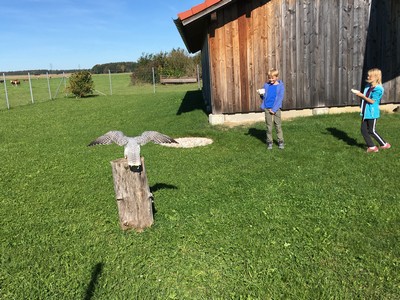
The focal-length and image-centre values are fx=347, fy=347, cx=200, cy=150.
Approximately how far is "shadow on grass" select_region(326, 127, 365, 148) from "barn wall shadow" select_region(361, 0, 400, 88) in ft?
8.76

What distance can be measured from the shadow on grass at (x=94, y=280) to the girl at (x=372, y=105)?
5264 millimetres

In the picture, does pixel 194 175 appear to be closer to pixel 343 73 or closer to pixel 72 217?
pixel 72 217

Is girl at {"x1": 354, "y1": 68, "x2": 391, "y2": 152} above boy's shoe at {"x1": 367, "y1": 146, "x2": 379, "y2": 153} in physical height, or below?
above

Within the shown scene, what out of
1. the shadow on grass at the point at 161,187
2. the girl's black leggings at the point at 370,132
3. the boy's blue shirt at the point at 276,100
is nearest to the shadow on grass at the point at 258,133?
the boy's blue shirt at the point at 276,100

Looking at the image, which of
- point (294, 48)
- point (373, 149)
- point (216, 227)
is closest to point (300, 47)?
point (294, 48)

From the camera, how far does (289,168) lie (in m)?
5.99

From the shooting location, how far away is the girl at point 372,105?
629 cm

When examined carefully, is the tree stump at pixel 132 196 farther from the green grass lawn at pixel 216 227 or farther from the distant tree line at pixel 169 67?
the distant tree line at pixel 169 67

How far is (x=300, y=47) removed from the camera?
10.1 metres

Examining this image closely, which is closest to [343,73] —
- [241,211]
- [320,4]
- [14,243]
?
[320,4]

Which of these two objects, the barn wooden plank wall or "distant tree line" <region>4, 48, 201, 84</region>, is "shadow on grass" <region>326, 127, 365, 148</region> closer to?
the barn wooden plank wall

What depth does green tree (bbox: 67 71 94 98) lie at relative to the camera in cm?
2516

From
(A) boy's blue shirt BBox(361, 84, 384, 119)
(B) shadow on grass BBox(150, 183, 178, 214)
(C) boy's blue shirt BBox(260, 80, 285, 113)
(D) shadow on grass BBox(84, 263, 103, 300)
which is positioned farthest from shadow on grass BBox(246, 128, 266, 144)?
(D) shadow on grass BBox(84, 263, 103, 300)

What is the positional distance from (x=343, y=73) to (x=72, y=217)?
8813 mm
